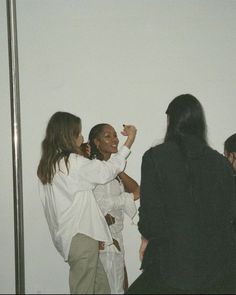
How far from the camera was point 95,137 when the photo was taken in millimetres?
1804

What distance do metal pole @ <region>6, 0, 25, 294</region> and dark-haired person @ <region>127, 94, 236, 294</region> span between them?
81 cm

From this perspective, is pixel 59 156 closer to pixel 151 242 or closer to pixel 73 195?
pixel 73 195

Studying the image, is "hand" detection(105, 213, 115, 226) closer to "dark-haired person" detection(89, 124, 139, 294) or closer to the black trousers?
"dark-haired person" detection(89, 124, 139, 294)

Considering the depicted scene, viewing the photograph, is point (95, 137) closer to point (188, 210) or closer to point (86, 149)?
point (86, 149)

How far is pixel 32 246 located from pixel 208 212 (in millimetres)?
1075

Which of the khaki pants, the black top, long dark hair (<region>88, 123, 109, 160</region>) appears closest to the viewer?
the black top

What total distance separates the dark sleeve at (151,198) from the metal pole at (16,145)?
2.67 feet

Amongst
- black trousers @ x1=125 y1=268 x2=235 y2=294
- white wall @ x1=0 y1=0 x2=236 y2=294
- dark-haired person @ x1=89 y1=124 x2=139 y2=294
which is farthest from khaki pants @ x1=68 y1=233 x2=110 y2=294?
white wall @ x1=0 y1=0 x2=236 y2=294

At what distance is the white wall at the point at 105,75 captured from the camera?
6.06 feet

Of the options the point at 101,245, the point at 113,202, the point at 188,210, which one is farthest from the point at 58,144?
the point at 188,210

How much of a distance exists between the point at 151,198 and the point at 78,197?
0.44 meters

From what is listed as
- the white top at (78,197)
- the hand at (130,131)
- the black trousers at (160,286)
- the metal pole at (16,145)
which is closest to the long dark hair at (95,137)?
the hand at (130,131)

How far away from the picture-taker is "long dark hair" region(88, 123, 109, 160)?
177 centimetres

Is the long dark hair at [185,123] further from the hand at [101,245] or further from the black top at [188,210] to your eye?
the hand at [101,245]
